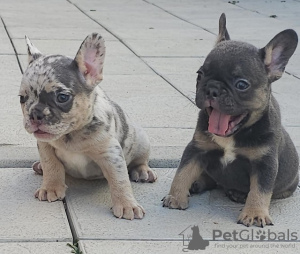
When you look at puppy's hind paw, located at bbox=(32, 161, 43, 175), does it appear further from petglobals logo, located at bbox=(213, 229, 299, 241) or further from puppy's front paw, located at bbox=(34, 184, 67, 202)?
petglobals logo, located at bbox=(213, 229, 299, 241)

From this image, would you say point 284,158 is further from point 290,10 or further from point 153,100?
point 290,10

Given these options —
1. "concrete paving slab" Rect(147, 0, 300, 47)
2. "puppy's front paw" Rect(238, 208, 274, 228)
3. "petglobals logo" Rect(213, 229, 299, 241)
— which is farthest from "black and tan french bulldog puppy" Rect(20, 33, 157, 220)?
"concrete paving slab" Rect(147, 0, 300, 47)

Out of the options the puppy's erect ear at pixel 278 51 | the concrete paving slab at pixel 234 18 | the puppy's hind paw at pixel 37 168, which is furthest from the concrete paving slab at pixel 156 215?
the concrete paving slab at pixel 234 18

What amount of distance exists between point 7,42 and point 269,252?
24.8 ft

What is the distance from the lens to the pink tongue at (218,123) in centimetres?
496

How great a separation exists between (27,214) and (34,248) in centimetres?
59

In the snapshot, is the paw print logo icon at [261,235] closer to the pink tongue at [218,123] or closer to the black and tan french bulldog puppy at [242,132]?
the black and tan french bulldog puppy at [242,132]

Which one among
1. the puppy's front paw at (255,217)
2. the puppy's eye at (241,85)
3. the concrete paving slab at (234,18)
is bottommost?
the concrete paving slab at (234,18)

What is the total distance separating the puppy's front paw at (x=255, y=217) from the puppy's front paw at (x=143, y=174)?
104 centimetres

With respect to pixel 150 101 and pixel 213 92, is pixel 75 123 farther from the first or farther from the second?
pixel 150 101

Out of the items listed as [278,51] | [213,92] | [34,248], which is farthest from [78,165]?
[278,51]

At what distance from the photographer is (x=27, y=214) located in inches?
199

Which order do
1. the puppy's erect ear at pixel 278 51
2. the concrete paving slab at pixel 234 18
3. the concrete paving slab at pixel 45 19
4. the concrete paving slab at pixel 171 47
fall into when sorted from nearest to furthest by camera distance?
the puppy's erect ear at pixel 278 51, the concrete paving slab at pixel 171 47, the concrete paving slab at pixel 234 18, the concrete paving slab at pixel 45 19

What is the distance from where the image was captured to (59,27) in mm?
13086
